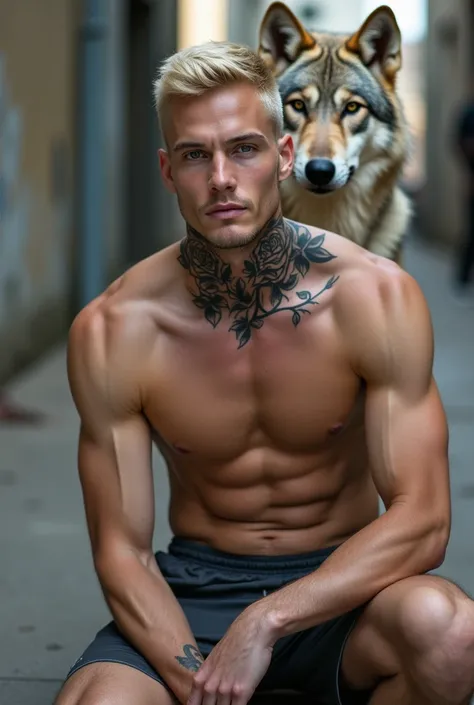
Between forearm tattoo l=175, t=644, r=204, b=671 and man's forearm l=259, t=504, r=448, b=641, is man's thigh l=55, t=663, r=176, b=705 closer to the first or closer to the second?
forearm tattoo l=175, t=644, r=204, b=671

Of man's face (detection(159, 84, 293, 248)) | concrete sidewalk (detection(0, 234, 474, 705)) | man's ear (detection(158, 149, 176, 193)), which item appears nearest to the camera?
man's face (detection(159, 84, 293, 248))

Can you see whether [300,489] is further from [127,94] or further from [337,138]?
[127,94]

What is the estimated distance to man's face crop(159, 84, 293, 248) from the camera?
266cm

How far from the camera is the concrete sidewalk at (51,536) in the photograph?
369 cm

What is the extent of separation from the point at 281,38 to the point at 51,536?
6.62ft

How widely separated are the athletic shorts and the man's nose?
876 millimetres

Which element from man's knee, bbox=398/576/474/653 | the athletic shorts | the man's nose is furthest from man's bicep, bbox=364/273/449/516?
the man's nose

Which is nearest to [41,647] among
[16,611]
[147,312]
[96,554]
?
[16,611]

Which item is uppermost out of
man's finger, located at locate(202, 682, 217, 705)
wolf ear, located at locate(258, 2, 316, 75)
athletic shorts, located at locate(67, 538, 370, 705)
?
wolf ear, located at locate(258, 2, 316, 75)

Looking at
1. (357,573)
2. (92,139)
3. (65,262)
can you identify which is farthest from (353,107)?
(65,262)

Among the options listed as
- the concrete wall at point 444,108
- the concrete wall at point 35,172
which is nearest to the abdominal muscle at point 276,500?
the concrete wall at point 35,172

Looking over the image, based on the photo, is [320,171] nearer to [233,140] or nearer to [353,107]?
[353,107]

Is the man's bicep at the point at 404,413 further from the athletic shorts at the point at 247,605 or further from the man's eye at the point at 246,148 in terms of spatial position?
the man's eye at the point at 246,148

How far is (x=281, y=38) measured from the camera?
398 cm
